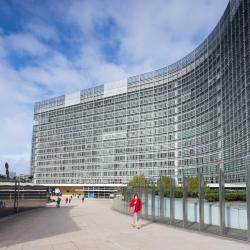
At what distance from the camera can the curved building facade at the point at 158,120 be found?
79688 mm

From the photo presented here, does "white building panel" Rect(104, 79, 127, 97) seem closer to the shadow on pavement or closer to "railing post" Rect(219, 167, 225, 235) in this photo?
the shadow on pavement

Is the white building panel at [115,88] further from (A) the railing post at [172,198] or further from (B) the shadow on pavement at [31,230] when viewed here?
(A) the railing post at [172,198]

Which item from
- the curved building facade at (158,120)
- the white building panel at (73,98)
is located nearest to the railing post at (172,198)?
the curved building facade at (158,120)

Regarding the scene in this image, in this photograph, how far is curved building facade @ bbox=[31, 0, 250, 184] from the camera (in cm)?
7969

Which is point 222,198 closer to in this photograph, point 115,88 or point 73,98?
point 115,88

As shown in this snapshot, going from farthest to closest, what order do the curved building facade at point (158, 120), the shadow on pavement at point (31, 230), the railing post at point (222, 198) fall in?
the curved building facade at point (158, 120)
the shadow on pavement at point (31, 230)
the railing post at point (222, 198)

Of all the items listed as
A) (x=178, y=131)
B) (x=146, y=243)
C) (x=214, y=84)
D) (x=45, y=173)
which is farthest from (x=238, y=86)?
(x=45, y=173)

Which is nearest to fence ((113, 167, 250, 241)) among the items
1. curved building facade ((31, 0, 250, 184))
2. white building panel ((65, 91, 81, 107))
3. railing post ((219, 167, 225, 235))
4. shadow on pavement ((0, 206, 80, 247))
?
railing post ((219, 167, 225, 235))

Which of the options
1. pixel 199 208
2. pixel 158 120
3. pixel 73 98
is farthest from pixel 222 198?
pixel 73 98

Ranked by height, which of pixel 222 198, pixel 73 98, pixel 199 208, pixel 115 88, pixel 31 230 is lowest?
pixel 31 230

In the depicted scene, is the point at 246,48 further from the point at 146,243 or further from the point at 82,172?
the point at 82,172

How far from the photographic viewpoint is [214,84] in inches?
3873

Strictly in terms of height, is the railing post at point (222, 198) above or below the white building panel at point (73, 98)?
below

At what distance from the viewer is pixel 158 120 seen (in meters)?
130
